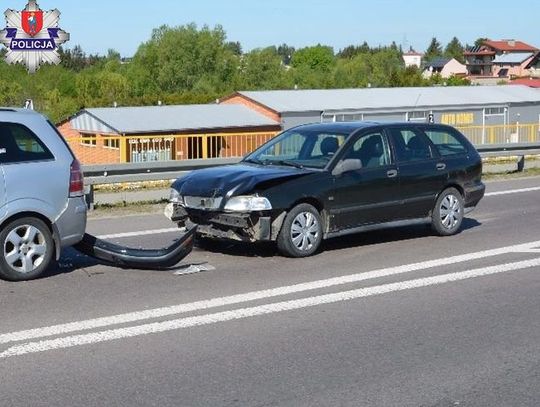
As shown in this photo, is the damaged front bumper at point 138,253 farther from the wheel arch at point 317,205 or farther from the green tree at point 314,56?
the green tree at point 314,56

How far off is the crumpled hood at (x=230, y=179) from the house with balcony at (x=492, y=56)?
526ft

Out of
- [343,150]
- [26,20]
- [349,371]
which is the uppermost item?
[26,20]

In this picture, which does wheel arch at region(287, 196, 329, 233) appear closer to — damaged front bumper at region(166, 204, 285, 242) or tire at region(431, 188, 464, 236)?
damaged front bumper at region(166, 204, 285, 242)

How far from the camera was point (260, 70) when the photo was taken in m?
97.0

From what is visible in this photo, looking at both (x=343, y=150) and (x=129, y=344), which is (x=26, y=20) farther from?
(x=129, y=344)

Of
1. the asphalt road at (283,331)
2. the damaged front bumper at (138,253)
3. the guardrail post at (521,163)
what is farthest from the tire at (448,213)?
the guardrail post at (521,163)

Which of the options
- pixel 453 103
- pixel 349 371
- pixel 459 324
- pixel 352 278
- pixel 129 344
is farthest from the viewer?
pixel 453 103

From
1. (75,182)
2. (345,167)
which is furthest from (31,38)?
(75,182)

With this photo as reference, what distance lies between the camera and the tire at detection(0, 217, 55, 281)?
8.99 metres

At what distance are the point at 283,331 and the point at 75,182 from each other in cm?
317

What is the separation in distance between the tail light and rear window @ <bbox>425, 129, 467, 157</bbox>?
16.3ft

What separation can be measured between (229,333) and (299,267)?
2.91 metres

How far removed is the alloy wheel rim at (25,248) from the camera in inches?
355

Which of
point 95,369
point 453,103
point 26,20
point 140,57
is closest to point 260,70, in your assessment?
point 140,57
